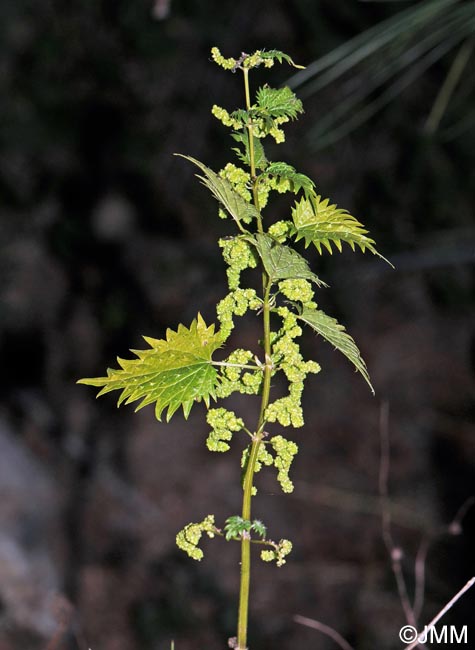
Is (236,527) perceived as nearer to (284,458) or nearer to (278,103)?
(284,458)

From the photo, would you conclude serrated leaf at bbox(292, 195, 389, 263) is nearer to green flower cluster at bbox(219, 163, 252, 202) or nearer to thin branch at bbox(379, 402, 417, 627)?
green flower cluster at bbox(219, 163, 252, 202)

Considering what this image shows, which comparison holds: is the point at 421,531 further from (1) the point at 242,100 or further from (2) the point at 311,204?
(2) the point at 311,204

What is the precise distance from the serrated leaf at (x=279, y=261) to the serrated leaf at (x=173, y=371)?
0.20ft

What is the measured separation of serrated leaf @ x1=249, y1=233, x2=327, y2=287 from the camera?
0.44 metres

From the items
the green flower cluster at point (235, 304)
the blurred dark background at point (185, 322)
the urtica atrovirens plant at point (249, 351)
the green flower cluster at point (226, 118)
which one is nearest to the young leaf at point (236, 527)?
the urtica atrovirens plant at point (249, 351)

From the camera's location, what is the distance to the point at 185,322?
3.10 meters

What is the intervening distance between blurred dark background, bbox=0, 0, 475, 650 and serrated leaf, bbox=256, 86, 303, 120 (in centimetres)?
168

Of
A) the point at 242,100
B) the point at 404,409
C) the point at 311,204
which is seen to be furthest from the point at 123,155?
the point at 311,204

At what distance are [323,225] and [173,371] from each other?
0.47 ft

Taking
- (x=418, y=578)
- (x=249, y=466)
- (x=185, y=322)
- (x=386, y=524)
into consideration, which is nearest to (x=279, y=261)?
(x=249, y=466)

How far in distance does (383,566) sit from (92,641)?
3.69ft

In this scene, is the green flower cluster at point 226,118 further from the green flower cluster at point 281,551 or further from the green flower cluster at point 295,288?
the green flower cluster at point 281,551

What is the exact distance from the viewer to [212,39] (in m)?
2.57

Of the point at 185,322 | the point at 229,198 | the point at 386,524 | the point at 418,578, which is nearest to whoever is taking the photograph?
the point at 229,198
